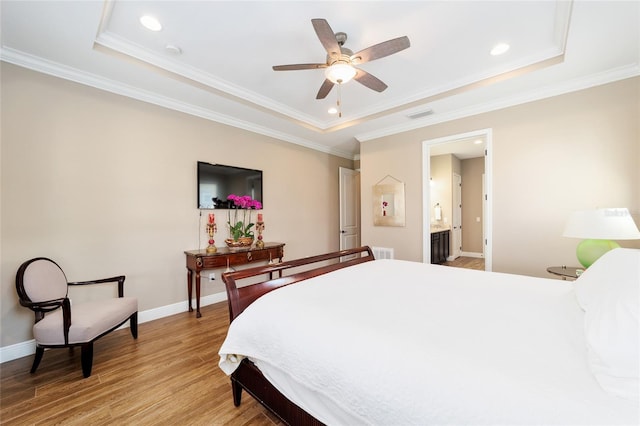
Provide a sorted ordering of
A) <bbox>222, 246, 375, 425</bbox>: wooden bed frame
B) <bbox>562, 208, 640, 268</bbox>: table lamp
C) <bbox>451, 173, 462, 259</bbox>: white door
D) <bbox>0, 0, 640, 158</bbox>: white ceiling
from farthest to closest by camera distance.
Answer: <bbox>451, 173, 462, 259</bbox>: white door
<bbox>562, 208, 640, 268</bbox>: table lamp
<bbox>0, 0, 640, 158</bbox>: white ceiling
<bbox>222, 246, 375, 425</bbox>: wooden bed frame

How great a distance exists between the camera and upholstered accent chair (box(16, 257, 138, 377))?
2.01 m

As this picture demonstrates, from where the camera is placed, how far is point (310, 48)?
2480 millimetres

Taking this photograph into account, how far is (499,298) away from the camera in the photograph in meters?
1.53

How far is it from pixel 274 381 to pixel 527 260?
3261 millimetres

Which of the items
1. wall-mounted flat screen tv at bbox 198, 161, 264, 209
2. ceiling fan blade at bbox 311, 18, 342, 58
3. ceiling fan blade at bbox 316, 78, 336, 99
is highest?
ceiling fan blade at bbox 311, 18, 342, 58

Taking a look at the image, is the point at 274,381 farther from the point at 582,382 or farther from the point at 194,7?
the point at 194,7

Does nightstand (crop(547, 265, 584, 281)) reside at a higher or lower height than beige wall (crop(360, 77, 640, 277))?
lower

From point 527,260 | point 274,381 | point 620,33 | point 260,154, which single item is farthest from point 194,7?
point 527,260

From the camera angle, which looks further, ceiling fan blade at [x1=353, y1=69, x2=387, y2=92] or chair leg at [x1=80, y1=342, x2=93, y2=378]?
ceiling fan blade at [x1=353, y1=69, x2=387, y2=92]

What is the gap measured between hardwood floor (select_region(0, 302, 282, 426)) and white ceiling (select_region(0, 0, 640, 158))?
269 centimetres

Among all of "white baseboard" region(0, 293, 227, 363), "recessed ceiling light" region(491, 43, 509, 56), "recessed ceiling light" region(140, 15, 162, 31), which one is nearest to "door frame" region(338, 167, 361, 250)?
"white baseboard" region(0, 293, 227, 363)

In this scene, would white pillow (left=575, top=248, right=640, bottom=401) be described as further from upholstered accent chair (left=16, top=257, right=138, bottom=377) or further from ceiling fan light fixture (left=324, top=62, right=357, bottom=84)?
upholstered accent chair (left=16, top=257, right=138, bottom=377)

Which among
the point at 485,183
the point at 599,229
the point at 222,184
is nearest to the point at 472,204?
the point at 485,183

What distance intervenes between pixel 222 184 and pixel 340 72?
7.68 feet
